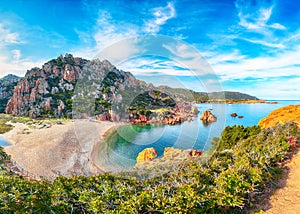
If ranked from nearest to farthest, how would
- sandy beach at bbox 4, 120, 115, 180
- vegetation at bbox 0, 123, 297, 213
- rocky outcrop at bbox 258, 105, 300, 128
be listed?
vegetation at bbox 0, 123, 297, 213, rocky outcrop at bbox 258, 105, 300, 128, sandy beach at bbox 4, 120, 115, 180

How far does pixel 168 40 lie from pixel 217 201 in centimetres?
450

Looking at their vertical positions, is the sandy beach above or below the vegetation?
below

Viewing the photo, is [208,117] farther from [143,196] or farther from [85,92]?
[85,92]

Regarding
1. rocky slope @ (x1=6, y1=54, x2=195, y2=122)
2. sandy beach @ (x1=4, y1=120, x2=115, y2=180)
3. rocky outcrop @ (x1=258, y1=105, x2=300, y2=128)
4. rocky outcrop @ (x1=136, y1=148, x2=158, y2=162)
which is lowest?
sandy beach @ (x1=4, y1=120, x2=115, y2=180)

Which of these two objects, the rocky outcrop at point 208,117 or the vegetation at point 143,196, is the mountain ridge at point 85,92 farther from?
the vegetation at point 143,196

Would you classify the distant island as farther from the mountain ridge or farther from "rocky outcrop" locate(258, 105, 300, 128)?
"rocky outcrop" locate(258, 105, 300, 128)

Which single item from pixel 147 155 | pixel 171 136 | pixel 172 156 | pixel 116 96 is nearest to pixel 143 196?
pixel 171 136

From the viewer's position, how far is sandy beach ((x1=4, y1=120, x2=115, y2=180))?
39.1 feet

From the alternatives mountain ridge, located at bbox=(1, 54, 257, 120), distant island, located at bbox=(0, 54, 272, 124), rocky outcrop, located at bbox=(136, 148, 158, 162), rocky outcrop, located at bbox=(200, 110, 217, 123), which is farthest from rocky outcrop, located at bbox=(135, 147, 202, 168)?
mountain ridge, located at bbox=(1, 54, 257, 120)

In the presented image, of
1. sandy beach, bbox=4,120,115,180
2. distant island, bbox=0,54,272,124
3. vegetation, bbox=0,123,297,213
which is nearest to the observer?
vegetation, bbox=0,123,297,213

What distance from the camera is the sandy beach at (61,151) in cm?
1191

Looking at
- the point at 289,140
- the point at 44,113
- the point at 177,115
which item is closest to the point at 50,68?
the point at 44,113

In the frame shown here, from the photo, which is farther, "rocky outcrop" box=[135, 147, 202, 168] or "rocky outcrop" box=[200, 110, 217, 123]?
"rocky outcrop" box=[135, 147, 202, 168]

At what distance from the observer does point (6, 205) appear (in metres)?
3.30
